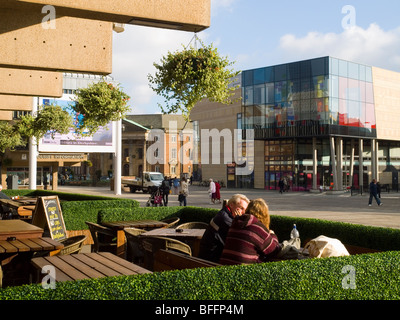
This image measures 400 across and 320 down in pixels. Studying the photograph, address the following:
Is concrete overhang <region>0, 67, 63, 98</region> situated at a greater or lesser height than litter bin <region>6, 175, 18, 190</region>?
greater

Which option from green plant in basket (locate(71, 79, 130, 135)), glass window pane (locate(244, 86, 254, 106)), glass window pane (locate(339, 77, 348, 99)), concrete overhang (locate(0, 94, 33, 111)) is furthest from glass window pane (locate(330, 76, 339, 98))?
concrete overhang (locate(0, 94, 33, 111))

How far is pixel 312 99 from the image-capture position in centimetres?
4519

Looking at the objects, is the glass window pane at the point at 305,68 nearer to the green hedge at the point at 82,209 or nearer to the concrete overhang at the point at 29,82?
the green hedge at the point at 82,209

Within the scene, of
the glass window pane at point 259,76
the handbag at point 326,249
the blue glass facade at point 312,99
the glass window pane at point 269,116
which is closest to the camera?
the handbag at point 326,249

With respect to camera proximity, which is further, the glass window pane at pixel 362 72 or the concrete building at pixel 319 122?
the glass window pane at pixel 362 72

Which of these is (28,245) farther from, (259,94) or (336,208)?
(259,94)

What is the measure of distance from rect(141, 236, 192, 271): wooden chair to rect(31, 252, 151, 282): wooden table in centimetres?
124

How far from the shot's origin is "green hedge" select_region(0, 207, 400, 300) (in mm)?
3488

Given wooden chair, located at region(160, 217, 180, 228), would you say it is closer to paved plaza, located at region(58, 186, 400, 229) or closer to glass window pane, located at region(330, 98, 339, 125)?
paved plaza, located at region(58, 186, 400, 229)

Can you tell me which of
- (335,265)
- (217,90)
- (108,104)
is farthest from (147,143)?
(335,265)

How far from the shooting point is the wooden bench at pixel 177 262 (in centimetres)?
471

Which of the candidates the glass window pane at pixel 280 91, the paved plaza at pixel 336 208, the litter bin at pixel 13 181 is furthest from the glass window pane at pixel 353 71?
the litter bin at pixel 13 181

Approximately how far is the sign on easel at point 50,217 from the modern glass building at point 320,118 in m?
37.1
